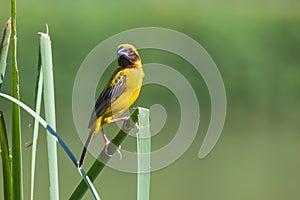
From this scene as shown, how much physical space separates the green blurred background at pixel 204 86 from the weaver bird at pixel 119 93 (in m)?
3.26

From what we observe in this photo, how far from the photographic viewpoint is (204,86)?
225 inches

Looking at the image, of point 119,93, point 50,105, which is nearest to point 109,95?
point 119,93

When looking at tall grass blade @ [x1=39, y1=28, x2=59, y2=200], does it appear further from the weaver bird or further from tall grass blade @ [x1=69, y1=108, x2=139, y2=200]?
the weaver bird

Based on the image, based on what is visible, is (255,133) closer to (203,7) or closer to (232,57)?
(232,57)

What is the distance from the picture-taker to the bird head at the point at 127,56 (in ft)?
4.57

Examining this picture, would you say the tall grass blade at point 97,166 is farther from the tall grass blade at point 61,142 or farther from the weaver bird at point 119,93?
the weaver bird at point 119,93

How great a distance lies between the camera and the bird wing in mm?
1312

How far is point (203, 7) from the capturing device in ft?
22.7

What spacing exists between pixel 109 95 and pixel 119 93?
2 centimetres

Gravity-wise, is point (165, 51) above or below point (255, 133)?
above

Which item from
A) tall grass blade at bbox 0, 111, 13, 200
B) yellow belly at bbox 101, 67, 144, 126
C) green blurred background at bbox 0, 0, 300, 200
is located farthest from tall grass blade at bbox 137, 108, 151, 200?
green blurred background at bbox 0, 0, 300, 200

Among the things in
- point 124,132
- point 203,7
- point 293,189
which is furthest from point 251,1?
point 124,132

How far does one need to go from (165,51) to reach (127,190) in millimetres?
1713

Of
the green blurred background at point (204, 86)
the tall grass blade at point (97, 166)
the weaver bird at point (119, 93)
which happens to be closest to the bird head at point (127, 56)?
the weaver bird at point (119, 93)
